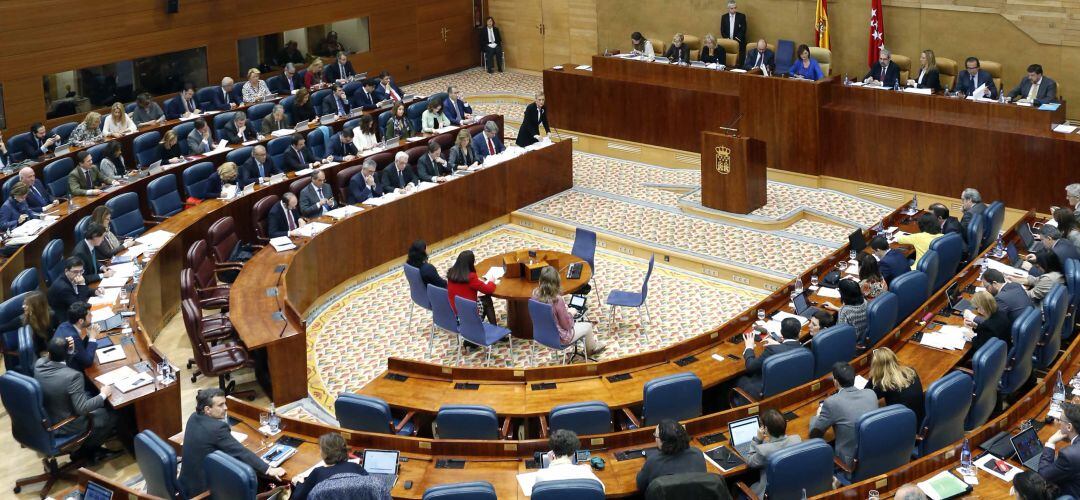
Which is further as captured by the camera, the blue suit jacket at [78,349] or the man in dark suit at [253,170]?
the man in dark suit at [253,170]

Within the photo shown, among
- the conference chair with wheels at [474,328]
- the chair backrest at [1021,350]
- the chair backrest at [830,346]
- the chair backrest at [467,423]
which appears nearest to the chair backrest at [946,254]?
the chair backrest at [1021,350]

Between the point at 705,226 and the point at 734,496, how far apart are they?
7726 millimetres

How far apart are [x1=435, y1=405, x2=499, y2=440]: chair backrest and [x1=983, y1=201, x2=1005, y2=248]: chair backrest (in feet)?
22.1

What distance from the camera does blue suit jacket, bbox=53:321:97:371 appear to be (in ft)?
30.2

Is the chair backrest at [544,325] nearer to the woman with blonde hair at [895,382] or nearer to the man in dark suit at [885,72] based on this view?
the woman with blonde hair at [895,382]

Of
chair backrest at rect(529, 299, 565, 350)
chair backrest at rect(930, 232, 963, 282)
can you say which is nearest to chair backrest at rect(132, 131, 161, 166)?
chair backrest at rect(529, 299, 565, 350)

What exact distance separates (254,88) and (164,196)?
5111mm

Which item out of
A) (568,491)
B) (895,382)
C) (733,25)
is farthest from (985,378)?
(733,25)

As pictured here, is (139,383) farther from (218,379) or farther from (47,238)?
(47,238)

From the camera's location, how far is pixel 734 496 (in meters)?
7.53

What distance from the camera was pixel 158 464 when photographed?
7422mm

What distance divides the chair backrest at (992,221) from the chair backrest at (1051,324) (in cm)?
257

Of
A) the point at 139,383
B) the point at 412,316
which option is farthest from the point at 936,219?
the point at 139,383

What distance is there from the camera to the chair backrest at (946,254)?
11.1 m
